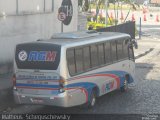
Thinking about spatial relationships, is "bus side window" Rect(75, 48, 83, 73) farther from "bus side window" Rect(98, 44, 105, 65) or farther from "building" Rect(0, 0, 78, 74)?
"building" Rect(0, 0, 78, 74)

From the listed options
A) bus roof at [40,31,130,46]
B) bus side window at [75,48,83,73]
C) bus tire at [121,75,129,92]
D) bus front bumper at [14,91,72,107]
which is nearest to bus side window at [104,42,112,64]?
bus roof at [40,31,130,46]

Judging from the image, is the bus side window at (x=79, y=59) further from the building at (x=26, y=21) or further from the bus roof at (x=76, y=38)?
the building at (x=26, y=21)

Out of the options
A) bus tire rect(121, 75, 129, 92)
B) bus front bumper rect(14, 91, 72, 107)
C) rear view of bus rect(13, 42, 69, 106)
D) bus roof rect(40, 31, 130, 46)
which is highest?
bus roof rect(40, 31, 130, 46)

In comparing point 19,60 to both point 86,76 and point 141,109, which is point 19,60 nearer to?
point 86,76

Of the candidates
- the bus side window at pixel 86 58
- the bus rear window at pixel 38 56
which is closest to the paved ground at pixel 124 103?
the bus side window at pixel 86 58

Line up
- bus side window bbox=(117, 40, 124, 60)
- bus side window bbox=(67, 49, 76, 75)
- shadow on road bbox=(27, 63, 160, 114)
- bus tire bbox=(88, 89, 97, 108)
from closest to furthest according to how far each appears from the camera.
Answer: bus side window bbox=(67, 49, 76, 75) < shadow on road bbox=(27, 63, 160, 114) < bus tire bbox=(88, 89, 97, 108) < bus side window bbox=(117, 40, 124, 60)

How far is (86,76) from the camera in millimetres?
14461

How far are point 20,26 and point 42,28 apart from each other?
229 centimetres

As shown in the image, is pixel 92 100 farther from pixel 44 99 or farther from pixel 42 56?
pixel 42 56

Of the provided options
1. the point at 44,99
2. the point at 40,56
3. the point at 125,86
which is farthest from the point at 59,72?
the point at 125,86

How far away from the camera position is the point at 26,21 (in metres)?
20.8

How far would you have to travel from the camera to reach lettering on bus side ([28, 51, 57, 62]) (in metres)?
13.2

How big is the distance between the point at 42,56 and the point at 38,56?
13cm

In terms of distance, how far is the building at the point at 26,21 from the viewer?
62.7 feet
